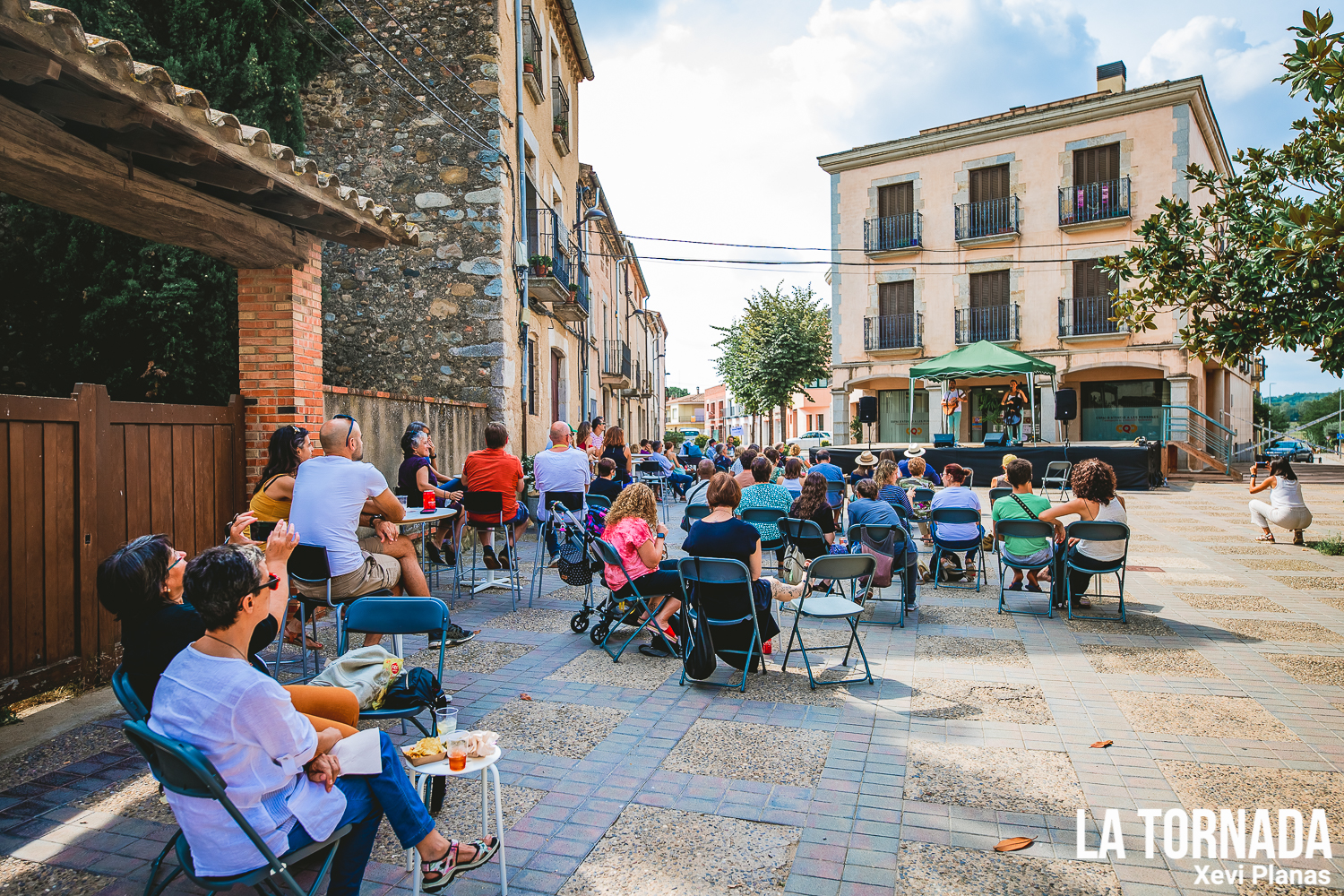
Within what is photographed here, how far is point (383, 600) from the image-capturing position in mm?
3293

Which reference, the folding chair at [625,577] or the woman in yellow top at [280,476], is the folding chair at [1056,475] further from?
the woman in yellow top at [280,476]

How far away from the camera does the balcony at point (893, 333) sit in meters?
23.3

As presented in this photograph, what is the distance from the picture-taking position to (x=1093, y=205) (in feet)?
68.6

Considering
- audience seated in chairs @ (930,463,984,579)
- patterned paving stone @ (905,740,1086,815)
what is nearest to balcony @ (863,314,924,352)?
audience seated in chairs @ (930,463,984,579)

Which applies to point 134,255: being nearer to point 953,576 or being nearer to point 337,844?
point 337,844

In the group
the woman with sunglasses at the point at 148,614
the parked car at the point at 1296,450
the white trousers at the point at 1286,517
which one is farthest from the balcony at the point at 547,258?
the parked car at the point at 1296,450

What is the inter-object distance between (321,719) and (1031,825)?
251 centimetres

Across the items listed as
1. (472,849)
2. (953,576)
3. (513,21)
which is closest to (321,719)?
(472,849)

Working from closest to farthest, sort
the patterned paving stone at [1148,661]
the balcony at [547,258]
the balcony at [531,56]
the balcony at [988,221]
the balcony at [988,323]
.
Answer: the patterned paving stone at [1148,661] → the balcony at [531,56] → the balcony at [547,258] → the balcony at [988,221] → the balcony at [988,323]

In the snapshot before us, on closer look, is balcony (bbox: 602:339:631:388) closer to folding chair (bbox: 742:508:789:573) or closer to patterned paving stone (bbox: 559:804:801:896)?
folding chair (bbox: 742:508:789:573)

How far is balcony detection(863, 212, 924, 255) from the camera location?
2316 centimetres

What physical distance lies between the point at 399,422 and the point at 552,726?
4.75 metres

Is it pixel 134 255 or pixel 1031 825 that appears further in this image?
pixel 134 255

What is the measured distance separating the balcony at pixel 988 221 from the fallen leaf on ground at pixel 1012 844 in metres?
22.1
